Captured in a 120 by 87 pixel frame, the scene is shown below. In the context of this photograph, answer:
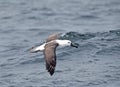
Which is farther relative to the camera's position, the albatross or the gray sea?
the gray sea

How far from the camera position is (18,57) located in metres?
21.0

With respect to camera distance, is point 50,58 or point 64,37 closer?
point 50,58

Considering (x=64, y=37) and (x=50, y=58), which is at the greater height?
(x=50, y=58)

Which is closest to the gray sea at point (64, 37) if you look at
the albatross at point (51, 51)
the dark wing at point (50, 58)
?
the albatross at point (51, 51)

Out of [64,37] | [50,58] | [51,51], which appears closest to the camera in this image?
[50,58]

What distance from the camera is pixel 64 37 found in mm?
22812

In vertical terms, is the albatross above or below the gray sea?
above

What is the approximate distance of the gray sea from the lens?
18.8 metres

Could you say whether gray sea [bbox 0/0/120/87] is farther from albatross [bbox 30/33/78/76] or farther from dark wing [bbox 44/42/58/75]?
dark wing [bbox 44/42/58/75]

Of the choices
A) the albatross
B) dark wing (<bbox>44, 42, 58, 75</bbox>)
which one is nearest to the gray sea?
the albatross

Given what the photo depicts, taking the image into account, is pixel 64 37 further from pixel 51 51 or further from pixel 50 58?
pixel 50 58

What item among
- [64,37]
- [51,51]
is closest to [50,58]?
[51,51]

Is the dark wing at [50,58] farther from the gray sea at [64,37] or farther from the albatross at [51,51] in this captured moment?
the gray sea at [64,37]

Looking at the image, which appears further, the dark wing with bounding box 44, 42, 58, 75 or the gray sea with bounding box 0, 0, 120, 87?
the gray sea with bounding box 0, 0, 120, 87
